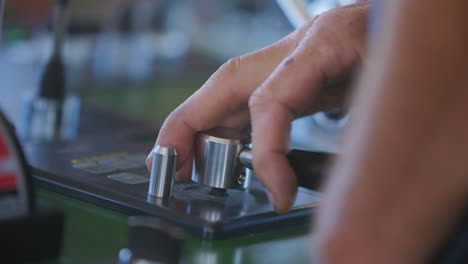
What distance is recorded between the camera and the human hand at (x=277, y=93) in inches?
31.3

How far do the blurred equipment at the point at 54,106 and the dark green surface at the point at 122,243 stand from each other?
0.50 metres

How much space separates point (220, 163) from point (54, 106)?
0.59m

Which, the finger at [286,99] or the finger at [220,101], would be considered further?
the finger at [220,101]

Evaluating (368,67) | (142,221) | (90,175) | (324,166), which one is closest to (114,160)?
(90,175)

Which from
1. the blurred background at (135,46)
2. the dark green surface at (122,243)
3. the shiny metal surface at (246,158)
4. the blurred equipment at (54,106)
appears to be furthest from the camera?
the blurred background at (135,46)

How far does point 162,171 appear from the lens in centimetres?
86

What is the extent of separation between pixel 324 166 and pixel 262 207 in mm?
119

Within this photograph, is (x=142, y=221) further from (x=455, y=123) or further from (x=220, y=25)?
(x=220, y=25)

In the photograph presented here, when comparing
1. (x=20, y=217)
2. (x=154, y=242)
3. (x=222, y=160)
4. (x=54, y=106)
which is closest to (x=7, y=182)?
(x=20, y=217)

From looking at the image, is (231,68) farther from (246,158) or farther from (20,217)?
(20,217)

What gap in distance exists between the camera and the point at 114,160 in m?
1.03

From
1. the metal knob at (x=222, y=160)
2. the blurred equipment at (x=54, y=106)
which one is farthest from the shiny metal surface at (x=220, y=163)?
the blurred equipment at (x=54, y=106)

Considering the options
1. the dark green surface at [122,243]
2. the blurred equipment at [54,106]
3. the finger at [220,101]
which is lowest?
the dark green surface at [122,243]

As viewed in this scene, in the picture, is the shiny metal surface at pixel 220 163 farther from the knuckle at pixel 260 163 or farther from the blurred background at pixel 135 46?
the blurred background at pixel 135 46
